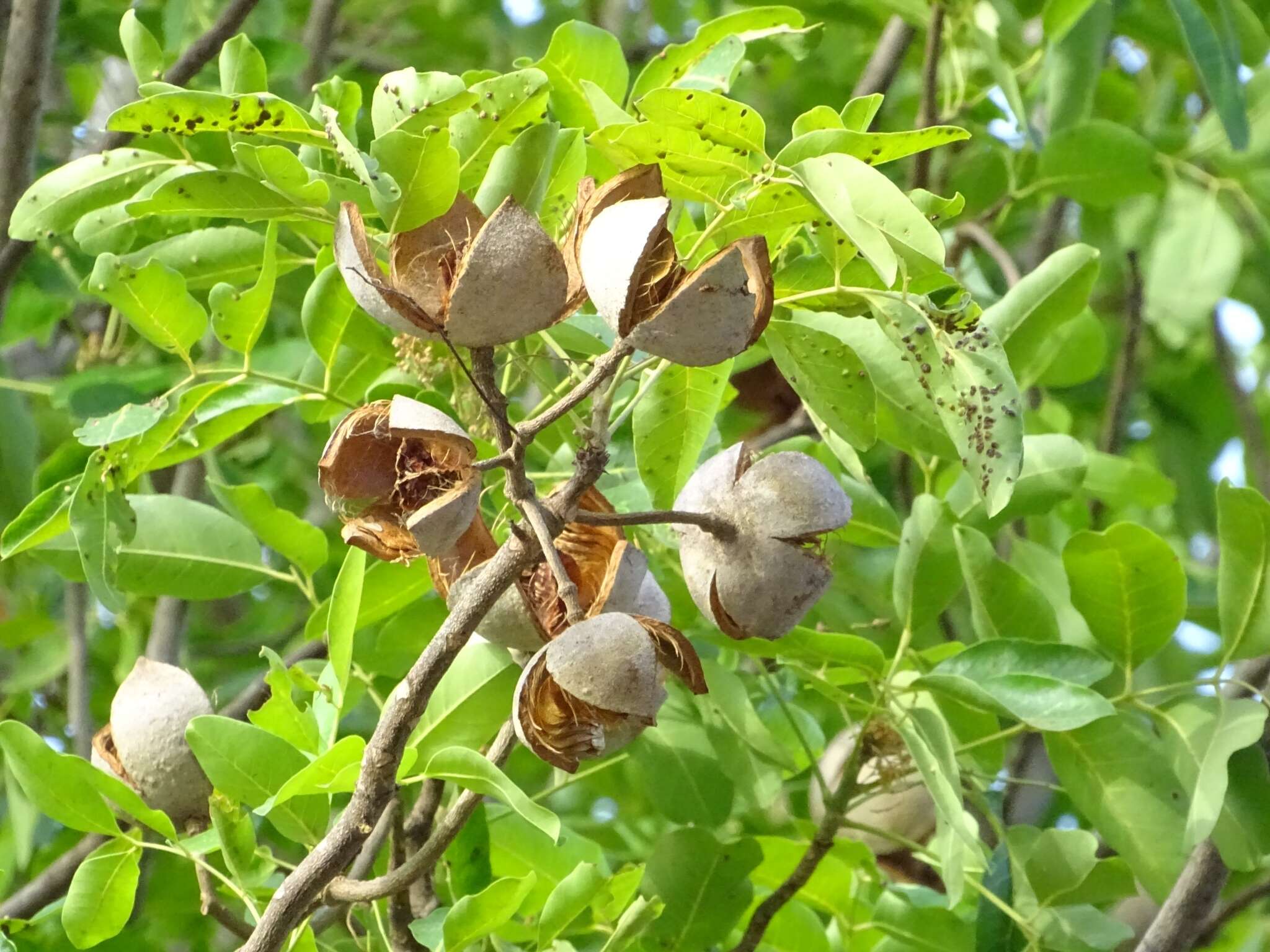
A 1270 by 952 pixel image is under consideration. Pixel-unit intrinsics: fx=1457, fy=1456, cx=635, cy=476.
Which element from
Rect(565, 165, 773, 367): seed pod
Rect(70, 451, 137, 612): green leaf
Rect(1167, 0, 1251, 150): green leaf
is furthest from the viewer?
Rect(1167, 0, 1251, 150): green leaf

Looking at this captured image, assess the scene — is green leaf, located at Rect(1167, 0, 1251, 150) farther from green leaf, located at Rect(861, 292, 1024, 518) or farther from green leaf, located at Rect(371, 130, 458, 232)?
green leaf, located at Rect(371, 130, 458, 232)

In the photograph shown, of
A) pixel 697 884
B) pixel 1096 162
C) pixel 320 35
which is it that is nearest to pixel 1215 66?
pixel 1096 162

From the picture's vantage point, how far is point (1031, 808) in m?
1.87

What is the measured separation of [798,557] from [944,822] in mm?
291

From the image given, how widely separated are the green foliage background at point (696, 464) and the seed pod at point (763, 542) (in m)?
0.08

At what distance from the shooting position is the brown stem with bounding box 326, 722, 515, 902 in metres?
0.80

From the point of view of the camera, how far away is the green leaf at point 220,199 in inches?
30.8

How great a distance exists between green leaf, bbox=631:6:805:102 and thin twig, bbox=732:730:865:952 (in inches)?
18.8

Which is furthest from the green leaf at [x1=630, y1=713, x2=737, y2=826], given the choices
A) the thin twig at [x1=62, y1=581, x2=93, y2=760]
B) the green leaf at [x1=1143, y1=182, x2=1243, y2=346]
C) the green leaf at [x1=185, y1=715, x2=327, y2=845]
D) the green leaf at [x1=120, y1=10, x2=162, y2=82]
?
the green leaf at [x1=1143, y1=182, x2=1243, y2=346]

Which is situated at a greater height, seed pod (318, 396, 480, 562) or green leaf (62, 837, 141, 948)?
seed pod (318, 396, 480, 562)

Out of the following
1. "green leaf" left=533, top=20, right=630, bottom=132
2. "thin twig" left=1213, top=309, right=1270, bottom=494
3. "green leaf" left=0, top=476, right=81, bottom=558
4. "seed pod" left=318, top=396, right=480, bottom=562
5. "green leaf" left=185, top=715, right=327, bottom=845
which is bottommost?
"thin twig" left=1213, top=309, right=1270, bottom=494

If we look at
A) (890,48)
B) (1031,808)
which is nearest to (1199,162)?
(890,48)

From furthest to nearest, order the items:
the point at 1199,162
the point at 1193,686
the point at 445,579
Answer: the point at 1199,162, the point at 1193,686, the point at 445,579

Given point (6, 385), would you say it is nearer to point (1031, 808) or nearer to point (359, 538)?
point (359, 538)
